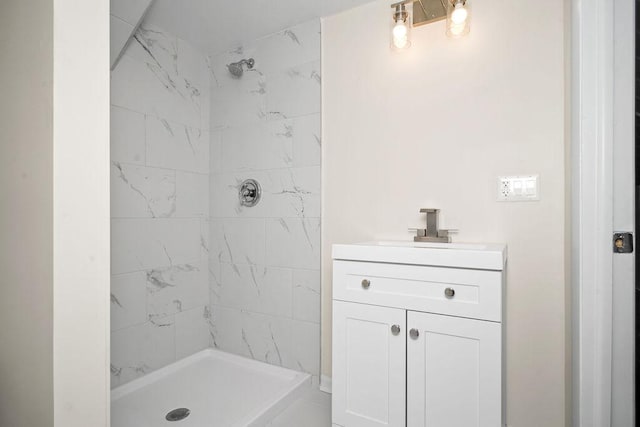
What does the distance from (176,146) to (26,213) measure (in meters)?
1.38

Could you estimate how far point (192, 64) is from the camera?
2.35 meters

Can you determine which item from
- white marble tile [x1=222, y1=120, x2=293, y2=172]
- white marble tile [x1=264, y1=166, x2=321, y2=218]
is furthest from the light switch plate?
white marble tile [x1=222, y1=120, x2=293, y2=172]

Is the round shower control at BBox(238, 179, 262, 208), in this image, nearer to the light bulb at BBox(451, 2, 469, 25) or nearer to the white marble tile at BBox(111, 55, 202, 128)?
the white marble tile at BBox(111, 55, 202, 128)

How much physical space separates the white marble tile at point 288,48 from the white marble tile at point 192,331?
170 centimetres

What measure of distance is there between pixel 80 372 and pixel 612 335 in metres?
1.61

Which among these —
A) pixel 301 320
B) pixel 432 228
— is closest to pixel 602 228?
pixel 432 228

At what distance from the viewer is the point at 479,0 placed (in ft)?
5.32

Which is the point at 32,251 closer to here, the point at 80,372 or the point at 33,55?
the point at 80,372

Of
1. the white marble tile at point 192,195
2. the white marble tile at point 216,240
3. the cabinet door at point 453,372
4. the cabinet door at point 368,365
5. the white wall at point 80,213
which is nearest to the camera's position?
the white wall at point 80,213

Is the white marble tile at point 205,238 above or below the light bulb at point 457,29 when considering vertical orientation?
below

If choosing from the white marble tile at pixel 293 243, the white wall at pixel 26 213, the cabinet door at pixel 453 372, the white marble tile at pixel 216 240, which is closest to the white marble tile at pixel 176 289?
the white marble tile at pixel 216 240

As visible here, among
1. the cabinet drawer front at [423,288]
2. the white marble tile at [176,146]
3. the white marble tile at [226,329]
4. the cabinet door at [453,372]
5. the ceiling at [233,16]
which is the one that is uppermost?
the ceiling at [233,16]

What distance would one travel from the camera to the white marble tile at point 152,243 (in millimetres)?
1908

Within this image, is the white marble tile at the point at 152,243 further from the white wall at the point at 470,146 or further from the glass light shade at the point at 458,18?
the glass light shade at the point at 458,18
